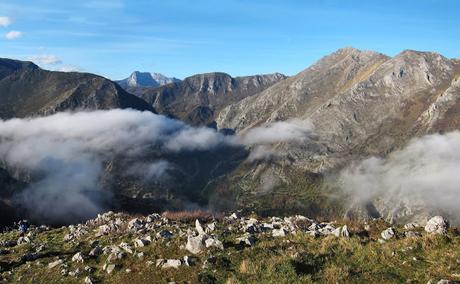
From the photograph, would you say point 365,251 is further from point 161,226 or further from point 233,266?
point 161,226

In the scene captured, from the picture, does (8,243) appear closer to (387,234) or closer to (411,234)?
(387,234)

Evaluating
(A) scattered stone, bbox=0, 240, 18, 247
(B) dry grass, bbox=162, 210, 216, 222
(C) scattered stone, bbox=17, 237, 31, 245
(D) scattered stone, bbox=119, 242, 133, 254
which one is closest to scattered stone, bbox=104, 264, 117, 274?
(D) scattered stone, bbox=119, 242, 133, 254

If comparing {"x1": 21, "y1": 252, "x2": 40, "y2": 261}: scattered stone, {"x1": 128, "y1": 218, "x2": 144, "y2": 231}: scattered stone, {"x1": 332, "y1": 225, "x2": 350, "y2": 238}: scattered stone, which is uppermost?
{"x1": 332, "y1": 225, "x2": 350, "y2": 238}: scattered stone

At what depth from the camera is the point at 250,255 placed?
25.0 metres

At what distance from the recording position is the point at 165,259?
2530cm

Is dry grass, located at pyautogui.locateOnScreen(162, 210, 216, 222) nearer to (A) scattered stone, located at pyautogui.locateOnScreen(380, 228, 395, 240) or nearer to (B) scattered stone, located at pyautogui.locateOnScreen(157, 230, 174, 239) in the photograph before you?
(B) scattered stone, located at pyautogui.locateOnScreen(157, 230, 174, 239)

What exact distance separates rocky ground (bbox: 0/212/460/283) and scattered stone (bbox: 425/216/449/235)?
0.17ft

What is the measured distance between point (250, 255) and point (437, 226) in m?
10.6

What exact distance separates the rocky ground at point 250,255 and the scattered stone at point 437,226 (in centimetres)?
5

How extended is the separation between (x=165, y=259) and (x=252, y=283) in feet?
19.6

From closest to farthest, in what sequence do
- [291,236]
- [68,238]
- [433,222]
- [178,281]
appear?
[178,281] → [433,222] → [291,236] → [68,238]

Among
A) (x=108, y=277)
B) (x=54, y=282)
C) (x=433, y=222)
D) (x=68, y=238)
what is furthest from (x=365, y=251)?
(x=68, y=238)

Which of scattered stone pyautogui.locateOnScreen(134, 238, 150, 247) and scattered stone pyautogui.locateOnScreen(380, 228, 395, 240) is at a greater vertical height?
scattered stone pyautogui.locateOnScreen(380, 228, 395, 240)

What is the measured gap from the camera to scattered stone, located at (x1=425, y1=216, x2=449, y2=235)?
83.8ft
